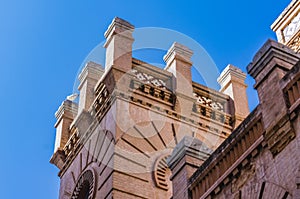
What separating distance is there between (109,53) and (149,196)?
564 centimetres

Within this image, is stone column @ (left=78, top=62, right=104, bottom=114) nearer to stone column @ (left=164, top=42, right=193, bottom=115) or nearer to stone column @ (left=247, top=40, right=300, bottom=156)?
stone column @ (left=164, top=42, right=193, bottom=115)

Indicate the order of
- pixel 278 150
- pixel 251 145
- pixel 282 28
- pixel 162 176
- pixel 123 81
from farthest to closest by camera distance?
pixel 282 28 → pixel 123 81 → pixel 162 176 → pixel 251 145 → pixel 278 150

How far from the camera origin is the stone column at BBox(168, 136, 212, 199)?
48.5ft

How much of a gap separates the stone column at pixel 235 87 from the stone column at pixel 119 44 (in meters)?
4.26

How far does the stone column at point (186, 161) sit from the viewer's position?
1478cm

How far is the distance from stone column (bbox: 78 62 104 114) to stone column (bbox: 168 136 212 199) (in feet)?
A: 27.3

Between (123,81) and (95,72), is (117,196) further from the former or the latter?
(95,72)

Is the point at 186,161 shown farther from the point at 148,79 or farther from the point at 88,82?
the point at 88,82

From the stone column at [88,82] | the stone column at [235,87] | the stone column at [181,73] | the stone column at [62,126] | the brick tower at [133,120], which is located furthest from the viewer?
the stone column at [62,126]

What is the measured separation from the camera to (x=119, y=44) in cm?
2236

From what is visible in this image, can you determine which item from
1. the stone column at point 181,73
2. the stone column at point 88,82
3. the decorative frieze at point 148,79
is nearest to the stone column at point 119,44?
the decorative frieze at point 148,79

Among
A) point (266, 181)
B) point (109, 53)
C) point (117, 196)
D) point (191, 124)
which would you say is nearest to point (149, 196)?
point (117, 196)

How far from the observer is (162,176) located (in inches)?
775

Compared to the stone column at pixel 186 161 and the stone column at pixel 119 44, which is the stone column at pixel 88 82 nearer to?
the stone column at pixel 119 44
